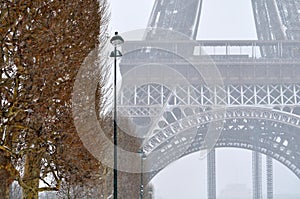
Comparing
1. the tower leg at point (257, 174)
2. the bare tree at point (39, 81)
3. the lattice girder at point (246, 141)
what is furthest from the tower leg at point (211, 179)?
the bare tree at point (39, 81)

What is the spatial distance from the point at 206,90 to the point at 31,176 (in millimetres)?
29895

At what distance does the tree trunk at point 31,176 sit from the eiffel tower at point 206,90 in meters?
25.2

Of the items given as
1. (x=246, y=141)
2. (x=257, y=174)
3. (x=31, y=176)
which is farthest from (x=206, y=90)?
(x=257, y=174)

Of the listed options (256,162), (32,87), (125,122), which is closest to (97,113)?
(32,87)

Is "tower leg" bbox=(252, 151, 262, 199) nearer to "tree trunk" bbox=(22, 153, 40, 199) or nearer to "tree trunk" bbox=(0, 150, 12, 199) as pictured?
"tree trunk" bbox=(22, 153, 40, 199)

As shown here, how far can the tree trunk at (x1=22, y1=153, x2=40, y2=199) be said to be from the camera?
1337 cm

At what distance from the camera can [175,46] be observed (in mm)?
44031

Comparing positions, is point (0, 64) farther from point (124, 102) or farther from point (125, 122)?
point (124, 102)

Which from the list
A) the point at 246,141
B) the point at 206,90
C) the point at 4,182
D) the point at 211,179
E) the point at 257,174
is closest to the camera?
the point at 4,182

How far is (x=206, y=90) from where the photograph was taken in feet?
140

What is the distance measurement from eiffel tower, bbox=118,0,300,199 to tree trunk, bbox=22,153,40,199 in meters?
25.2

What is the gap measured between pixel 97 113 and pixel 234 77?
87.0ft

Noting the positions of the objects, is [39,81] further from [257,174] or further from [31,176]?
[257,174]

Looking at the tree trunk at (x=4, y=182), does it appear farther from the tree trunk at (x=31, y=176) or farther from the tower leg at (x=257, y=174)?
the tower leg at (x=257, y=174)
